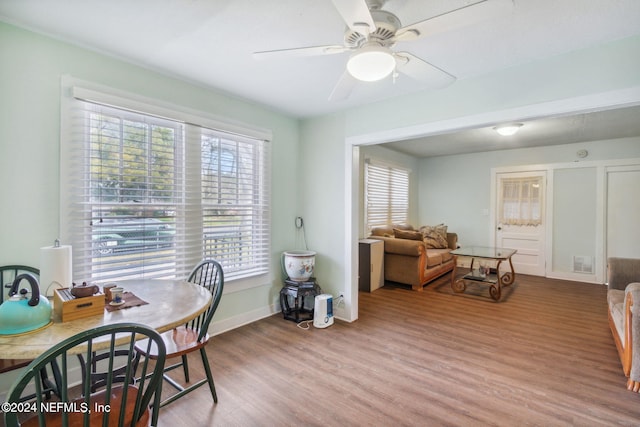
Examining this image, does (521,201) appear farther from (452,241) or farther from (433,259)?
(433,259)

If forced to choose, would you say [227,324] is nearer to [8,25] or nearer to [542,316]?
[8,25]

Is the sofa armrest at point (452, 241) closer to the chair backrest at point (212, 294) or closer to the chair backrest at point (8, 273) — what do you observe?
the chair backrest at point (212, 294)

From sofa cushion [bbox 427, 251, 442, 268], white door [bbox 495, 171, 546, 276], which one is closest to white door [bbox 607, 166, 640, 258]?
white door [bbox 495, 171, 546, 276]

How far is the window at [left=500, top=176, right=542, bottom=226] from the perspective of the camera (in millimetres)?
5652

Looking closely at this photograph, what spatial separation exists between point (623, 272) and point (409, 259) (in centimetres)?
240

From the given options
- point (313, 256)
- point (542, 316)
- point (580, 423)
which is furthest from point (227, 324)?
point (542, 316)

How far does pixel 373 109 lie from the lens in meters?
3.22

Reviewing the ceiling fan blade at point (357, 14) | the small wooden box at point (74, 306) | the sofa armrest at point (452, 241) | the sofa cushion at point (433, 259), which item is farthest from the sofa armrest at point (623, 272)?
the small wooden box at point (74, 306)

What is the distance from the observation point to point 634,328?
2.05 metres

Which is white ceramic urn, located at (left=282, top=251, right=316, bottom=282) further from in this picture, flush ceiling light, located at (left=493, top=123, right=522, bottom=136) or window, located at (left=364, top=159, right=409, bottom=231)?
flush ceiling light, located at (left=493, top=123, right=522, bottom=136)

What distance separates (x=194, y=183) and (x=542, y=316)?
416cm

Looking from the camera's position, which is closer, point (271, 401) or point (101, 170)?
point (271, 401)

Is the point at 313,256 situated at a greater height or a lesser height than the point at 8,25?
lesser

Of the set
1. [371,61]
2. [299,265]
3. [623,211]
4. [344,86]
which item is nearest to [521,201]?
[623,211]
